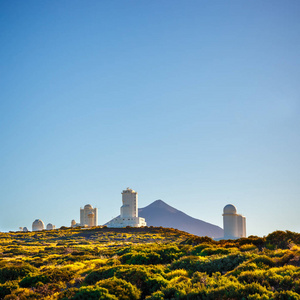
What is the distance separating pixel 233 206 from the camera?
187ft

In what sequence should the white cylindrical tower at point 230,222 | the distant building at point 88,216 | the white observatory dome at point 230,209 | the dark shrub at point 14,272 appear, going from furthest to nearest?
the distant building at point 88,216 < the white observatory dome at point 230,209 < the white cylindrical tower at point 230,222 < the dark shrub at point 14,272

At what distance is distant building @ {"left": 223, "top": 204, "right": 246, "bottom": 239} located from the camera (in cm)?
5562

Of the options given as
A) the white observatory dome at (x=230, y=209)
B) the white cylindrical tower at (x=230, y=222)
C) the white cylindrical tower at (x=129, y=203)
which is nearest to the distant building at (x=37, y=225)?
the white cylindrical tower at (x=129, y=203)

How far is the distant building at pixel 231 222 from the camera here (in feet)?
182

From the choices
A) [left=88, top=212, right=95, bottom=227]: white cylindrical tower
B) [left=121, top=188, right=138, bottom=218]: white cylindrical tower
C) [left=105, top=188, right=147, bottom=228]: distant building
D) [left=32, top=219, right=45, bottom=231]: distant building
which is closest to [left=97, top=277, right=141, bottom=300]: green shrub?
[left=105, top=188, right=147, bottom=228]: distant building

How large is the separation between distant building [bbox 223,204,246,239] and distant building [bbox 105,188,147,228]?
2152cm

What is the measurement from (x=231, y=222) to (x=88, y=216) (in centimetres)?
3907

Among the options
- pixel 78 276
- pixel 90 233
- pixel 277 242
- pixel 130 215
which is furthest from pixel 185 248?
pixel 130 215

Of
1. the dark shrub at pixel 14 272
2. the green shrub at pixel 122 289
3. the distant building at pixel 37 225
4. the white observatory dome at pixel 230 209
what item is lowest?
the distant building at pixel 37 225

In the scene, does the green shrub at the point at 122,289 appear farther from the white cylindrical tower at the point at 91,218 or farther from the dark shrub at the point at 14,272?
the white cylindrical tower at the point at 91,218

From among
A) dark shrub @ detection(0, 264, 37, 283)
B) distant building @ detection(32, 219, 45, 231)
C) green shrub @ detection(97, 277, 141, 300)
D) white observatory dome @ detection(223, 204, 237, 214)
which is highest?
white observatory dome @ detection(223, 204, 237, 214)

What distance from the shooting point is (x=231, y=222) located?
56.0 metres

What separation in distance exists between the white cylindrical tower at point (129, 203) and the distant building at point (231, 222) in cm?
2364

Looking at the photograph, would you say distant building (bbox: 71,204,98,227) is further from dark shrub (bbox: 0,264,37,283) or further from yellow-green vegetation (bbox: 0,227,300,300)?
dark shrub (bbox: 0,264,37,283)
